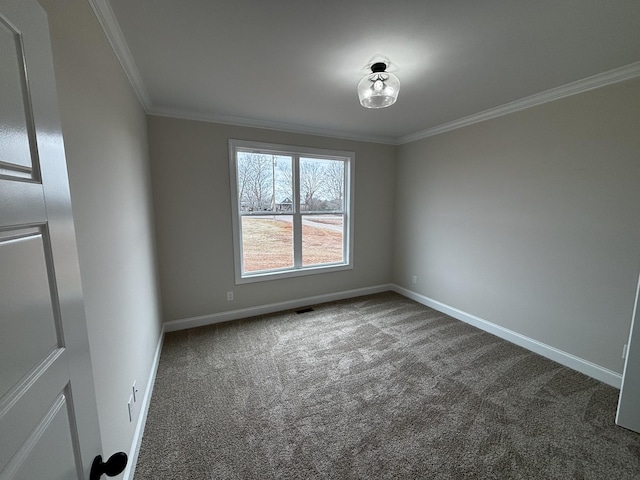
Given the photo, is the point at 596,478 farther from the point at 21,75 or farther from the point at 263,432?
the point at 21,75

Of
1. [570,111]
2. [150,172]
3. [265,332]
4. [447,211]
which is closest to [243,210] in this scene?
[150,172]

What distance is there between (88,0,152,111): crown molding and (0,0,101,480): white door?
3.50 ft

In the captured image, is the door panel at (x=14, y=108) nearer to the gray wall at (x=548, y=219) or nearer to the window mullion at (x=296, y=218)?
the window mullion at (x=296, y=218)

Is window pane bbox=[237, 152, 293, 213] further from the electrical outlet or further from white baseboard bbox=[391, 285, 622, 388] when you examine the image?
white baseboard bbox=[391, 285, 622, 388]

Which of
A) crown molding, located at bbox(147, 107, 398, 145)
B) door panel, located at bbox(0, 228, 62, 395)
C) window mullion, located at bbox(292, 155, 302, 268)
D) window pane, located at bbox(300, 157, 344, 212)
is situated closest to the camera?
door panel, located at bbox(0, 228, 62, 395)

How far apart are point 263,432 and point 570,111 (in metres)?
3.60

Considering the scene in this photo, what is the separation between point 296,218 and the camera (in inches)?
145

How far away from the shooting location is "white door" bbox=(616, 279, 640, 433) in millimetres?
1685

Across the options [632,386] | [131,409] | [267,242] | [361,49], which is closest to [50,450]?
[131,409]

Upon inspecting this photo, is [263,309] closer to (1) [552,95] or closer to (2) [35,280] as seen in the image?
(2) [35,280]

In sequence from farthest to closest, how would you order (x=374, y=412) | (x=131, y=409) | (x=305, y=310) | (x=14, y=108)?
(x=305, y=310), (x=374, y=412), (x=131, y=409), (x=14, y=108)

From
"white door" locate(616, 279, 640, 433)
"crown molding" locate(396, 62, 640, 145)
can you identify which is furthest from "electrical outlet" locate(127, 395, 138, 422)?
"crown molding" locate(396, 62, 640, 145)

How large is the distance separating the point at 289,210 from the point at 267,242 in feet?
1.79

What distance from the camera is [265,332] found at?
306 centimetres
